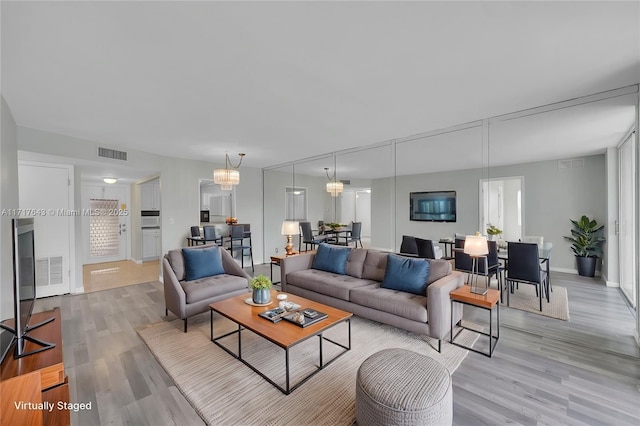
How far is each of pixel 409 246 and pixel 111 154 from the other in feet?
17.6

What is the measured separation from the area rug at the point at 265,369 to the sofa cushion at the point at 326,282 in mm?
437

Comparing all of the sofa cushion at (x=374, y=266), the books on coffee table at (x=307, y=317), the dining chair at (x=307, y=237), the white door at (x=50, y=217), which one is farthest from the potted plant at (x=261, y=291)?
the white door at (x=50, y=217)

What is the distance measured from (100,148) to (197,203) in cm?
199

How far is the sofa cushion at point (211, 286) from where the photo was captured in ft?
10.8

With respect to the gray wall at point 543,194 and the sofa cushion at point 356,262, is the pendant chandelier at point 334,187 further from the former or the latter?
the sofa cushion at point 356,262

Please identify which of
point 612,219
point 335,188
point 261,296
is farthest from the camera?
point 335,188

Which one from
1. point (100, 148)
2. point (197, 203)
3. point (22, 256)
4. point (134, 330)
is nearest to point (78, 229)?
point (100, 148)

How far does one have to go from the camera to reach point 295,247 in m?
6.25

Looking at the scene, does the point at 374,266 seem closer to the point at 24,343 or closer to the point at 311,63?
the point at 311,63

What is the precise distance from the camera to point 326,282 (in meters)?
3.64

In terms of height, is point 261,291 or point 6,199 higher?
point 6,199

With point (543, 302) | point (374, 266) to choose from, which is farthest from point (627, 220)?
point (374, 266)

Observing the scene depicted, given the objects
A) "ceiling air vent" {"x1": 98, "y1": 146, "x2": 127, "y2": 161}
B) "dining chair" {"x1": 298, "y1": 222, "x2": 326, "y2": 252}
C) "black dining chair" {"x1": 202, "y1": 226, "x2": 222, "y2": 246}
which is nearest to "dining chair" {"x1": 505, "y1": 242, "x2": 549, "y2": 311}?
"dining chair" {"x1": 298, "y1": 222, "x2": 326, "y2": 252}

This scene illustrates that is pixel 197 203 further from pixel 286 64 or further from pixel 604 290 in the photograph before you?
pixel 604 290
